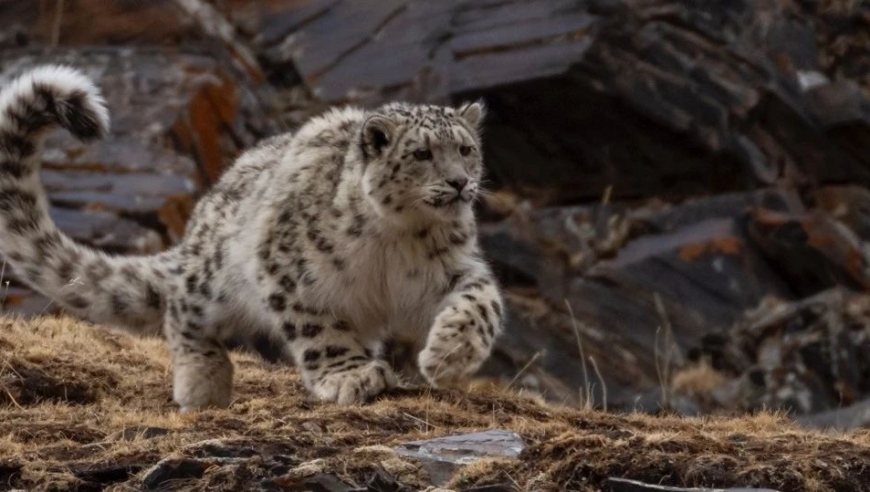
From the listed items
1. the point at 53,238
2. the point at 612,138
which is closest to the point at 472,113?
the point at 53,238

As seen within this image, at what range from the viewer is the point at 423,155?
9133 mm

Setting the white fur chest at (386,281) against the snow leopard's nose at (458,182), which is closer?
the snow leopard's nose at (458,182)

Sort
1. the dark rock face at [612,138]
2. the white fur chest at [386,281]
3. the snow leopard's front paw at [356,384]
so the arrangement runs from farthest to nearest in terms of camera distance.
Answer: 1. the dark rock face at [612,138]
2. the white fur chest at [386,281]
3. the snow leopard's front paw at [356,384]

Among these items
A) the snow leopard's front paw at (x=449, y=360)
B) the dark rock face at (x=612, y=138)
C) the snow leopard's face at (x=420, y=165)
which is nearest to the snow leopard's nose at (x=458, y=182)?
the snow leopard's face at (x=420, y=165)

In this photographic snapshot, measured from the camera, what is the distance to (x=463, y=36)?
20484 mm

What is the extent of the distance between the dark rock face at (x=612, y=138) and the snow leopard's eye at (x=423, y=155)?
8680 millimetres

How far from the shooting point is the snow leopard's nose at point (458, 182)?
8.93 metres

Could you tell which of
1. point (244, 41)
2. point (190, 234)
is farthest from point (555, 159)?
point (190, 234)

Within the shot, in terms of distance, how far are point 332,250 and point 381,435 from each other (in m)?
2.18

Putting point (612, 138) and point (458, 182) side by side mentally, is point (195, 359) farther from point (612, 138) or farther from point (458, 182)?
point (612, 138)

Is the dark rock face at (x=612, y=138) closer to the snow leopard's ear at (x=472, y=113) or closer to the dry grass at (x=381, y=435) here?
the snow leopard's ear at (x=472, y=113)

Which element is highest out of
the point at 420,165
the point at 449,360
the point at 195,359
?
the point at 420,165

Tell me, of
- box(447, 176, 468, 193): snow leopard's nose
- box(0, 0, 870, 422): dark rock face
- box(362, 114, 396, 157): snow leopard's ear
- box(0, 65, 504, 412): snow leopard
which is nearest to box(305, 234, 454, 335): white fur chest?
box(0, 65, 504, 412): snow leopard

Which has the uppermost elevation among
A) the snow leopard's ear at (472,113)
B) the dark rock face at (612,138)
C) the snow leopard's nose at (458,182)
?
the snow leopard's ear at (472,113)
